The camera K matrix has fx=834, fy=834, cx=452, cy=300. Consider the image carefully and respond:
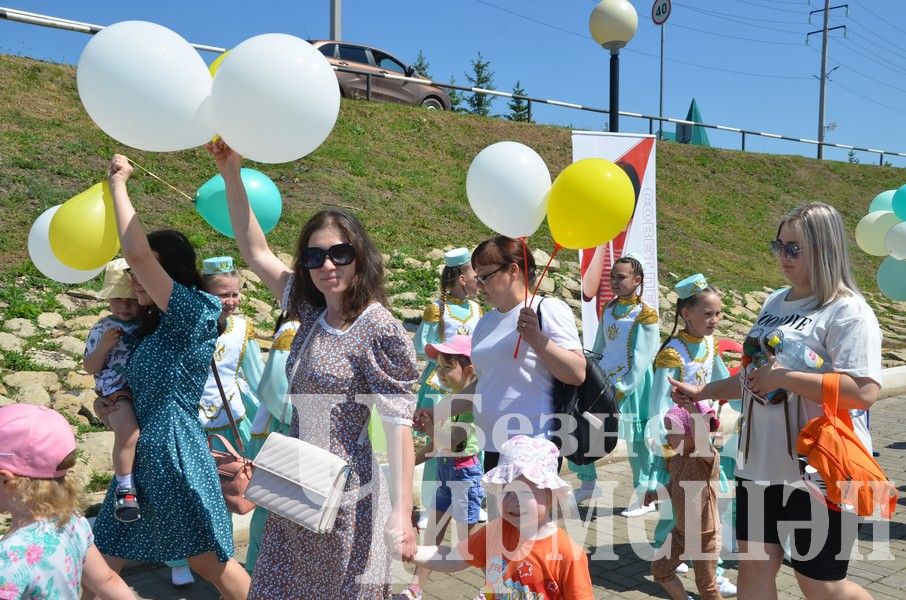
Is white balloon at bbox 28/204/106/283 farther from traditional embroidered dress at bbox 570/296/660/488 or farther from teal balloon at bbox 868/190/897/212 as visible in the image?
teal balloon at bbox 868/190/897/212

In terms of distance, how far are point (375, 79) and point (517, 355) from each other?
14.9m

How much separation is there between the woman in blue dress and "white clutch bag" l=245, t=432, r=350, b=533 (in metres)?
0.57

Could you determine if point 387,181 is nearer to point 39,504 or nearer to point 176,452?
point 176,452

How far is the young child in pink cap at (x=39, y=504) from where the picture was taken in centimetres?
218

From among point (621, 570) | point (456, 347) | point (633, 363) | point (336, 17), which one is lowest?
point (621, 570)

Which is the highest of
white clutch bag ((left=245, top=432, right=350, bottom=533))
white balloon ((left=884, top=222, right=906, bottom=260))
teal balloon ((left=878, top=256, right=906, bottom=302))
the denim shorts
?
white balloon ((left=884, top=222, right=906, bottom=260))

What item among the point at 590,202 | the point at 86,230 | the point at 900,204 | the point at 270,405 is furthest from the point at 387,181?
the point at 86,230

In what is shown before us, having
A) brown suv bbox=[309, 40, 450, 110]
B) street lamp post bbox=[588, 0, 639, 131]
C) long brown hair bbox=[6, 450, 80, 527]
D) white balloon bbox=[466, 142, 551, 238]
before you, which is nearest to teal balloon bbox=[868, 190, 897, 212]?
street lamp post bbox=[588, 0, 639, 131]

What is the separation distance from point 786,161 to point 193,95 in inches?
1006

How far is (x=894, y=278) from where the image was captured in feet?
20.8

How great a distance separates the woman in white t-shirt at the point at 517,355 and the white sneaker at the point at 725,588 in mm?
1729

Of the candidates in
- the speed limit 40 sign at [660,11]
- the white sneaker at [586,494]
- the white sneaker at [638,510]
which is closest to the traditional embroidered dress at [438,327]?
Answer: the white sneaker at [586,494]

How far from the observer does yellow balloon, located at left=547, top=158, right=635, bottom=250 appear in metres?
Result: 3.55

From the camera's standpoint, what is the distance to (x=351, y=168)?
1410cm
